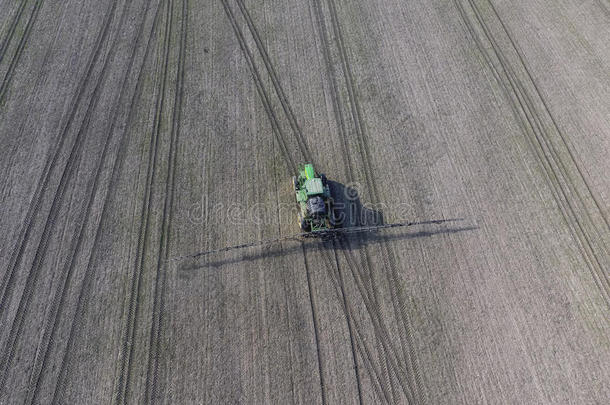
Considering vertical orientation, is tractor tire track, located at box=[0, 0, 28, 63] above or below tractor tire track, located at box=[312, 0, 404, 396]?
above

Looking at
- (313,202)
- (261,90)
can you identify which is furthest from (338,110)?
(313,202)

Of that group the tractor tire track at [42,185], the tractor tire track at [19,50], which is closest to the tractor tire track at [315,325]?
the tractor tire track at [42,185]

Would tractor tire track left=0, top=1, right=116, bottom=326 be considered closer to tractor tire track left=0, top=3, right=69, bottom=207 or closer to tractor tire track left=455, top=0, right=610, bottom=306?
tractor tire track left=0, top=3, right=69, bottom=207

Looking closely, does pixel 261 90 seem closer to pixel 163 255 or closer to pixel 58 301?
pixel 163 255

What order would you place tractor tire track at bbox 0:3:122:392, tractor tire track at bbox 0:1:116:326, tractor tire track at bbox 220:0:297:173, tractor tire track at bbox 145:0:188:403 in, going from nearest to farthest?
1. tractor tire track at bbox 145:0:188:403
2. tractor tire track at bbox 0:3:122:392
3. tractor tire track at bbox 0:1:116:326
4. tractor tire track at bbox 220:0:297:173

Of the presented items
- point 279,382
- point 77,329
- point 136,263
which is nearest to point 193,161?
point 136,263

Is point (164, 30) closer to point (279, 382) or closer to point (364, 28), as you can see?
point (364, 28)

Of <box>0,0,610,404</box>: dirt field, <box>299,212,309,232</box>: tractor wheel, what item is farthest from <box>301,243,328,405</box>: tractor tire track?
<box>299,212,309,232</box>: tractor wheel
